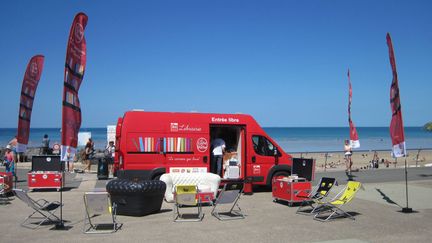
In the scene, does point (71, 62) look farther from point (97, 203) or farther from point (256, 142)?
point (256, 142)

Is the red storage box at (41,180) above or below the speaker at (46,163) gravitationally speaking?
below

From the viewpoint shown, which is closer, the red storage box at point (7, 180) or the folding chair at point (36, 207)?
the folding chair at point (36, 207)

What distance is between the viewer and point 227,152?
13.7 m

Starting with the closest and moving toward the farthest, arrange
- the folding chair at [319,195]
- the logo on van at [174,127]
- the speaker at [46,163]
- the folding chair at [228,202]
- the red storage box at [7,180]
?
the folding chair at [228,202], the folding chair at [319,195], the red storage box at [7,180], the logo on van at [174,127], the speaker at [46,163]

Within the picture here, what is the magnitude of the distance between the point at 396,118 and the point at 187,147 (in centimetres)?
564

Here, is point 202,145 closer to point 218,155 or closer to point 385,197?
point 218,155

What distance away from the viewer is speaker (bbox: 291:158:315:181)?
11.7 meters

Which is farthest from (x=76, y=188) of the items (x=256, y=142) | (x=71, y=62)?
(x=71, y=62)

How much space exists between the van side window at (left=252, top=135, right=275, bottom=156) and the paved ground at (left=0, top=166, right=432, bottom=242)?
2341mm

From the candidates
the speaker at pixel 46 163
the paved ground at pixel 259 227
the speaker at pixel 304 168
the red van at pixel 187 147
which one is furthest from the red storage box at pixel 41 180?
the speaker at pixel 304 168

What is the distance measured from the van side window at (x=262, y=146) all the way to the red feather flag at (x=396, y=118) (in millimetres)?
3914

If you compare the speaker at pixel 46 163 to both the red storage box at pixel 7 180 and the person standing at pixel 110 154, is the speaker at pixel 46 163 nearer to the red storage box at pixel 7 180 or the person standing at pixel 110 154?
the red storage box at pixel 7 180

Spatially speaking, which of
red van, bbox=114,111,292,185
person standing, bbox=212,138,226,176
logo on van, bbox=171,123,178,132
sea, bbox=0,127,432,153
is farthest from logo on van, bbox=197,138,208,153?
sea, bbox=0,127,432,153

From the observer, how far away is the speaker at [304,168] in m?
11.7
